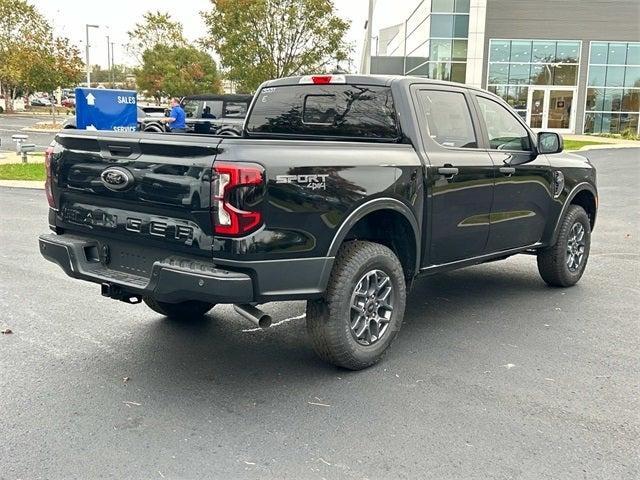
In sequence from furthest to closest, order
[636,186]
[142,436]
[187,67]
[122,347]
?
[187,67], [636,186], [122,347], [142,436]

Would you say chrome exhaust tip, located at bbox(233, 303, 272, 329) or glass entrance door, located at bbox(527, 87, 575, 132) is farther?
glass entrance door, located at bbox(527, 87, 575, 132)

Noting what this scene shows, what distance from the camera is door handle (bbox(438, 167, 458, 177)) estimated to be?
4.96 meters

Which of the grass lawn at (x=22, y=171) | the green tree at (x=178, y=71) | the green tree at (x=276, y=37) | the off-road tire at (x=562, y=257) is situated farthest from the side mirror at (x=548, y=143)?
the green tree at (x=178, y=71)

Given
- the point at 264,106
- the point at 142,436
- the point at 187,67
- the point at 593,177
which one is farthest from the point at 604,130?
the point at 142,436

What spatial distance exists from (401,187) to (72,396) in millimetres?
2502

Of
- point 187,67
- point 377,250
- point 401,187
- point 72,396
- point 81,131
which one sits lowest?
point 72,396

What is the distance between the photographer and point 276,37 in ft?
82.7

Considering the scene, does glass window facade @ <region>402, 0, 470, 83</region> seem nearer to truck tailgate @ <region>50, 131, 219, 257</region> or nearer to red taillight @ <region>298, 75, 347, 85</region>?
red taillight @ <region>298, 75, 347, 85</region>

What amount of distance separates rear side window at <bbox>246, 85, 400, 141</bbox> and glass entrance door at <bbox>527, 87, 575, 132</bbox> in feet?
110

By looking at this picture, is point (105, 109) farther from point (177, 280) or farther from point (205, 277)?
point (205, 277)

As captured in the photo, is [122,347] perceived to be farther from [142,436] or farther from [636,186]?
[636,186]

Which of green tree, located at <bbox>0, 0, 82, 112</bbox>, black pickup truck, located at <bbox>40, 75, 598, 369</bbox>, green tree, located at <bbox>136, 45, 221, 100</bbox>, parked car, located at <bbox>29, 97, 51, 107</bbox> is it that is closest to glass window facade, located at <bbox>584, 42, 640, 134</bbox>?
green tree, located at <bbox>136, 45, 221, 100</bbox>

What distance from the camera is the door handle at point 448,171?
16.3 ft

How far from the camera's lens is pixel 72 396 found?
4.07 m
